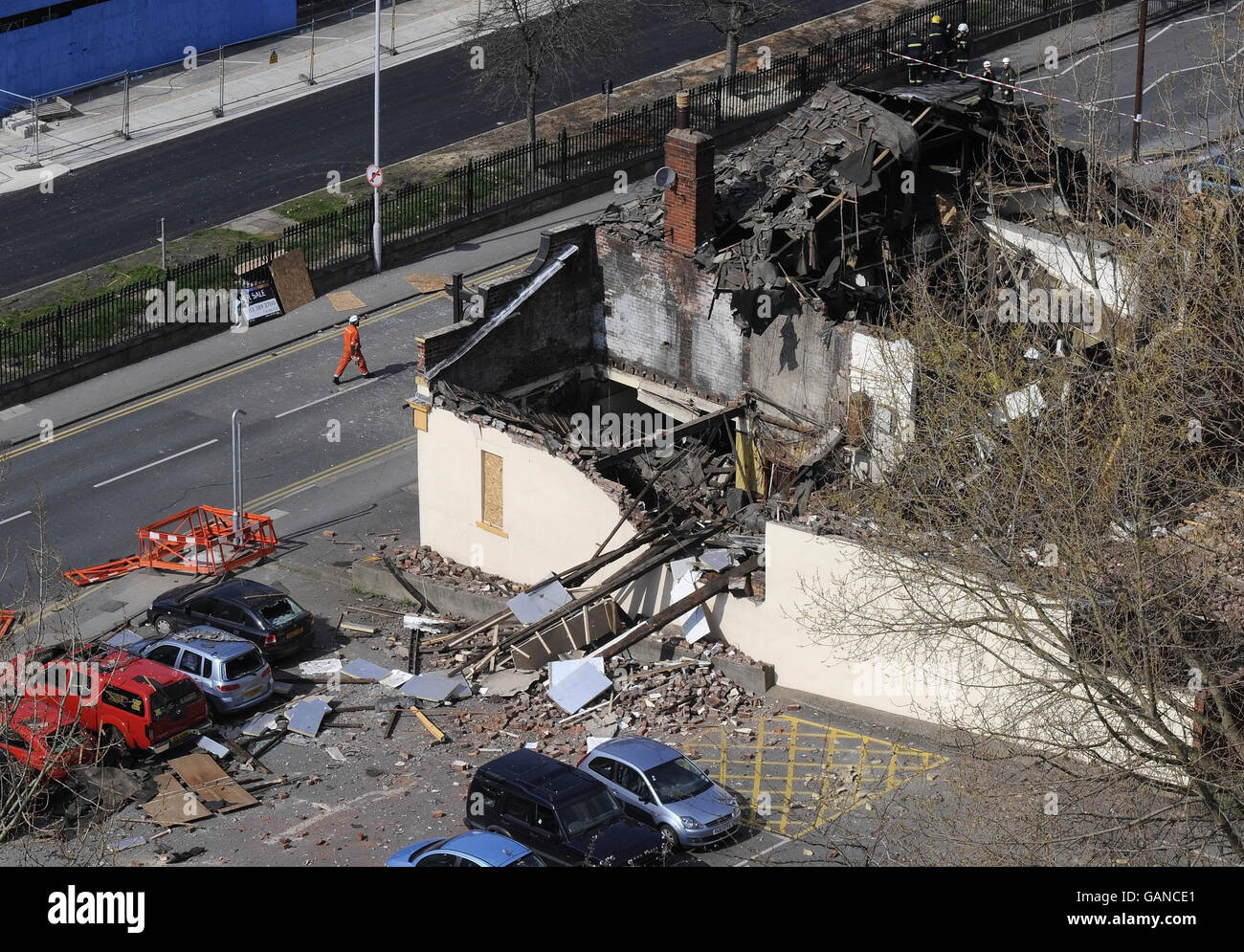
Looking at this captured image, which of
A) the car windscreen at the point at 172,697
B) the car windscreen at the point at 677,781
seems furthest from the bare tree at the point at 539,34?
the car windscreen at the point at 677,781

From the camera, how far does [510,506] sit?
109ft

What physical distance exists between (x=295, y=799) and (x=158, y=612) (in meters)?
7.66

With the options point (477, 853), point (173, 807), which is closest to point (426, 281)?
point (173, 807)

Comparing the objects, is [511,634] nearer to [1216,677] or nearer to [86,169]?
[1216,677]

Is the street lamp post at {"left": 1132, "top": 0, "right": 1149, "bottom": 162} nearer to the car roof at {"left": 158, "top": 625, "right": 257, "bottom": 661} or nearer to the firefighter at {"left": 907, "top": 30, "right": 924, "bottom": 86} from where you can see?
the firefighter at {"left": 907, "top": 30, "right": 924, "bottom": 86}

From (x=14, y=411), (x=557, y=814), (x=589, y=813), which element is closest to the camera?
(x=557, y=814)

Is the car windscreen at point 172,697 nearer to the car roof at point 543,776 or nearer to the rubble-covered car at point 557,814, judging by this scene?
the rubble-covered car at point 557,814

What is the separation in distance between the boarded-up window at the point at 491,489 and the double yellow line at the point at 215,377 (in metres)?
11.0

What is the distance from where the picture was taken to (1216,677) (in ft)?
72.9

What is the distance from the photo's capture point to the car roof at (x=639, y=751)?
2520 cm

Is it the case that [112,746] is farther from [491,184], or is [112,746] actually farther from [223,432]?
[491,184]

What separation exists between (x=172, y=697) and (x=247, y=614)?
3593 mm

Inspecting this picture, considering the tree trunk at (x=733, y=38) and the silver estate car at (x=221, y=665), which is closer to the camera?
the silver estate car at (x=221, y=665)
